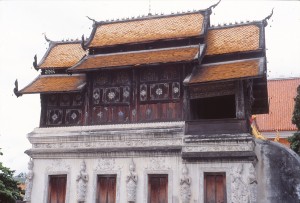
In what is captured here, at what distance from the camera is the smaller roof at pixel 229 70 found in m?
14.1

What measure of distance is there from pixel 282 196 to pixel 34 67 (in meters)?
11.5

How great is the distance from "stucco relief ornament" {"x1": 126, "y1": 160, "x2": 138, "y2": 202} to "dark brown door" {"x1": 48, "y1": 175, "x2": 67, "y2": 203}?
2.83m

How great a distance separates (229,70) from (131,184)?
5.47 m

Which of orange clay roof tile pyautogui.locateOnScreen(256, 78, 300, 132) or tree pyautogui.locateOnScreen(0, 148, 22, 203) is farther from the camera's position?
orange clay roof tile pyautogui.locateOnScreen(256, 78, 300, 132)

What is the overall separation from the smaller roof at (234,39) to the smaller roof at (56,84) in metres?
5.46

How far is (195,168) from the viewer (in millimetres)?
14211

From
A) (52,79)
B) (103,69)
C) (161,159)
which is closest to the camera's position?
(161,159)

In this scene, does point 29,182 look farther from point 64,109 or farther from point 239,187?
point 239,187

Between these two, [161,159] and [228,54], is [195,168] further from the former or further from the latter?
[228,54]

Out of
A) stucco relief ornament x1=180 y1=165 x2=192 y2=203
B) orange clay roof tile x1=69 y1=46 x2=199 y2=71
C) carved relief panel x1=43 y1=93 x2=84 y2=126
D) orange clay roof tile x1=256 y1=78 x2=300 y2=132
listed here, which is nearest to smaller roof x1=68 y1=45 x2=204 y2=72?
orange clay roof tile x1=69 y1=46 x2=199 y2=71

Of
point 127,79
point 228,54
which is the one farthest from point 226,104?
point 127,79

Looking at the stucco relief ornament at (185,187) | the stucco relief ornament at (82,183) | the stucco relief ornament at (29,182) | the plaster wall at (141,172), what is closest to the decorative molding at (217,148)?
the plaster wall at (141,172)

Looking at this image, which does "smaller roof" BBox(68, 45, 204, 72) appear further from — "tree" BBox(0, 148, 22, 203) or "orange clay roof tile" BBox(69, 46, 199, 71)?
"tree" BBox(0, 148, 22, 203)

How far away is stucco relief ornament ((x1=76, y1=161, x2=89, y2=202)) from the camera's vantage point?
1524 centimetres
